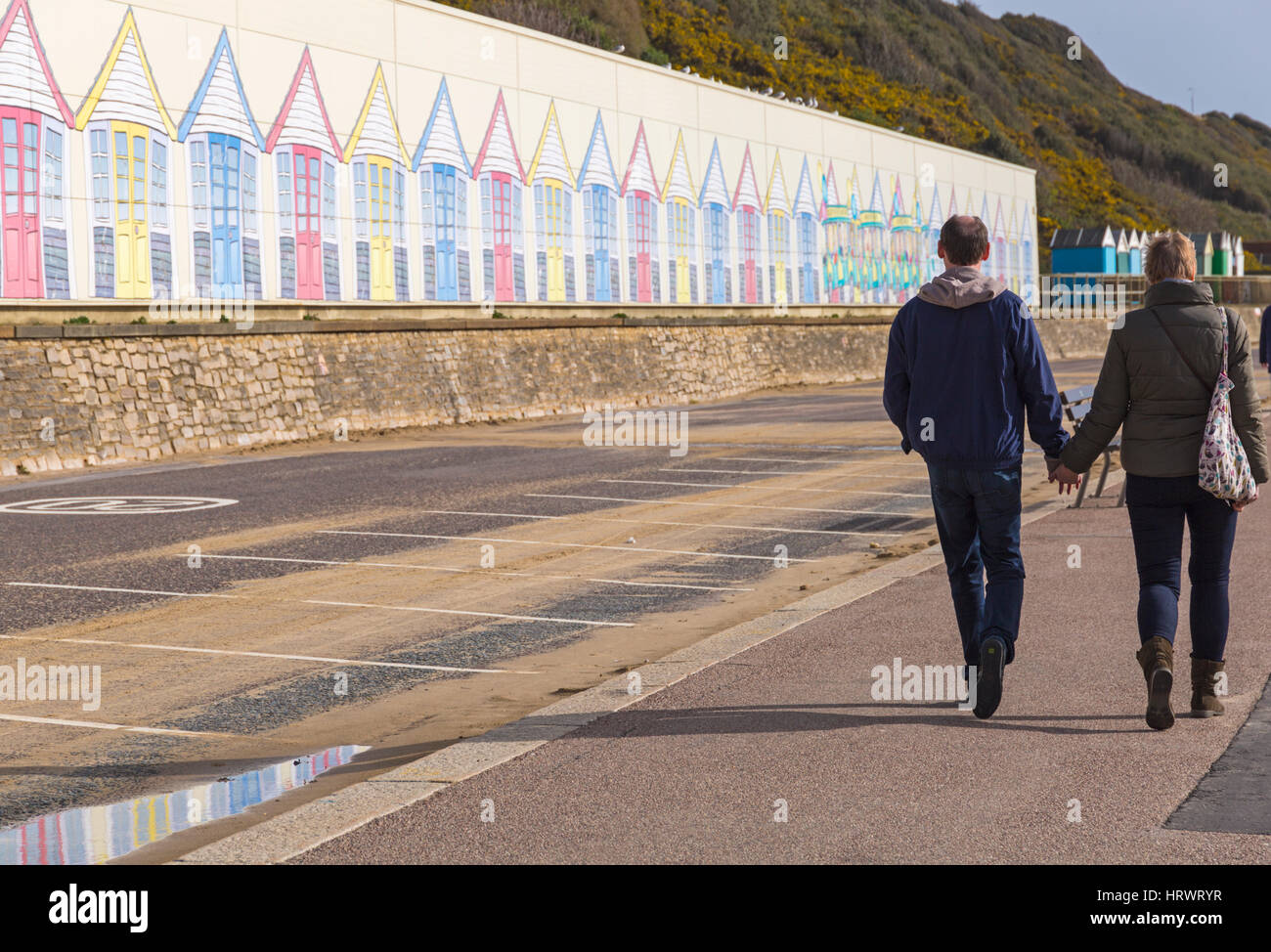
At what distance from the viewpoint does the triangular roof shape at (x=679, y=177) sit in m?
41.3

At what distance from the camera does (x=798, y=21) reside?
11031 cm

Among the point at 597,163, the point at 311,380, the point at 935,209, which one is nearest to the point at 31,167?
the point at 311,380

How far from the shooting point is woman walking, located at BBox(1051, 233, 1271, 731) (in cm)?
590

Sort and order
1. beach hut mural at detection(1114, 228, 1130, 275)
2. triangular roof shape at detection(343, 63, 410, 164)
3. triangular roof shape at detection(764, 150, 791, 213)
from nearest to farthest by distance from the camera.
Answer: triangular roof shape at detection(343, 63, 410, 164) → triangular roof shape at detection(764, 150, 791, 213) → beach hut mural at detection(1114, 228, 1130, 275)

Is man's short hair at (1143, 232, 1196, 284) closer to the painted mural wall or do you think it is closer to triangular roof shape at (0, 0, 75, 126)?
the painted mural wall

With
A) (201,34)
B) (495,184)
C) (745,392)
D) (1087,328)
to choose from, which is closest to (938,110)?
(1087,328)

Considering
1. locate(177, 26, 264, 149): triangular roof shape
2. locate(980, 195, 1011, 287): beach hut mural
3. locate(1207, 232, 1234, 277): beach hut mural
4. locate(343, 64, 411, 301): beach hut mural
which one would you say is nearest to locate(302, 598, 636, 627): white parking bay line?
locate(177, 26, 264, 149): triangular roof shape

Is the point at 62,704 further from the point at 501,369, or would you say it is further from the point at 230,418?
the point at 501,369

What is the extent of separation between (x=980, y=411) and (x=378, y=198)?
25.7m

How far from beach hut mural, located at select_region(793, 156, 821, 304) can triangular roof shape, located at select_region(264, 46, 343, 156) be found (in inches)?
869

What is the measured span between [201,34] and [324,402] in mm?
6610

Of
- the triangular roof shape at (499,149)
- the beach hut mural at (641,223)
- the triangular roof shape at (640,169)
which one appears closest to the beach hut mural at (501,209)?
the triangular roof shape at (499,149)

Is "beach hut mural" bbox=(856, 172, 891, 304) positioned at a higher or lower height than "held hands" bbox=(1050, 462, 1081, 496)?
higher

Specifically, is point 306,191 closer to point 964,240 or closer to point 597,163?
point 597,163
